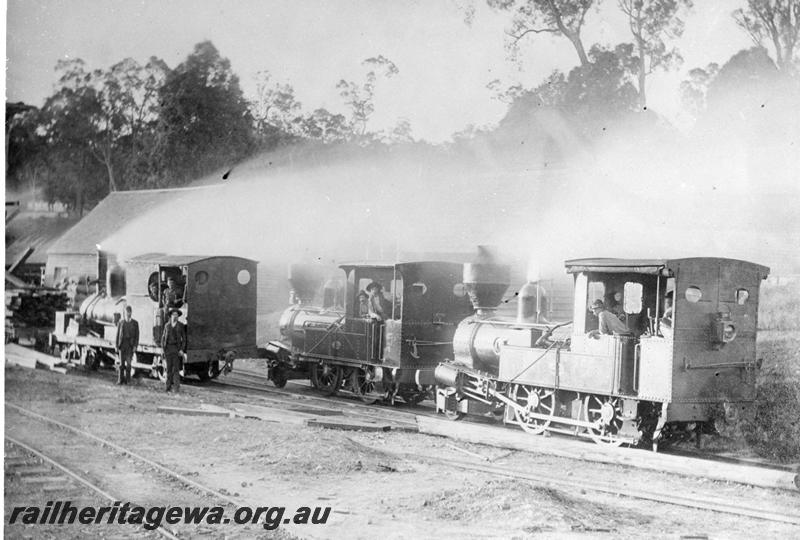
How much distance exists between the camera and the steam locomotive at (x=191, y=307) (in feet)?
43.3

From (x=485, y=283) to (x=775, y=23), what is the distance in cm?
494

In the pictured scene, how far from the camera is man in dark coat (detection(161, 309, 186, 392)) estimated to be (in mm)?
12359

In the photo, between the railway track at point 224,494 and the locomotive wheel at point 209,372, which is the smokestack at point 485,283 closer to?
the railway track at point 224,494

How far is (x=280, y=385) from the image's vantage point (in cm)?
1424

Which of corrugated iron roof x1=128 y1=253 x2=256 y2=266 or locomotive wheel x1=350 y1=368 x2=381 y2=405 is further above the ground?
corrugated iron roof x1=128 y1=253 x2=256 y2=266

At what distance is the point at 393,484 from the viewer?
23.6ft

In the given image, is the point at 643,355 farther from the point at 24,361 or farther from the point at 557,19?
the point at 24,361

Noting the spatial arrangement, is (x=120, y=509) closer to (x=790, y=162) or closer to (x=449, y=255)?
(x=790, y=162)

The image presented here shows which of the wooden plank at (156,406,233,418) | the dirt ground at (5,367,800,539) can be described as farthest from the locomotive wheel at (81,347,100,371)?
the wooden plank at (156,406,233,418)

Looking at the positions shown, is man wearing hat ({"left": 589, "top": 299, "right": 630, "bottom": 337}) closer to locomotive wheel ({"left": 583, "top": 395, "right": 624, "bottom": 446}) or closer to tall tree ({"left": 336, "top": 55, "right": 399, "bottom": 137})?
locomotive wheel ({"left": 583, "top": 395, "right": 624, "bottom": 446})

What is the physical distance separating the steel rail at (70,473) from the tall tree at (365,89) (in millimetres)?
5625

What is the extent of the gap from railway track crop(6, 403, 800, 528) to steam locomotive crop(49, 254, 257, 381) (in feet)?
13.7

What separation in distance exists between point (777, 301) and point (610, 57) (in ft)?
14.5

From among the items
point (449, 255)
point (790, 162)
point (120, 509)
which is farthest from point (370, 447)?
point (449, 255)
